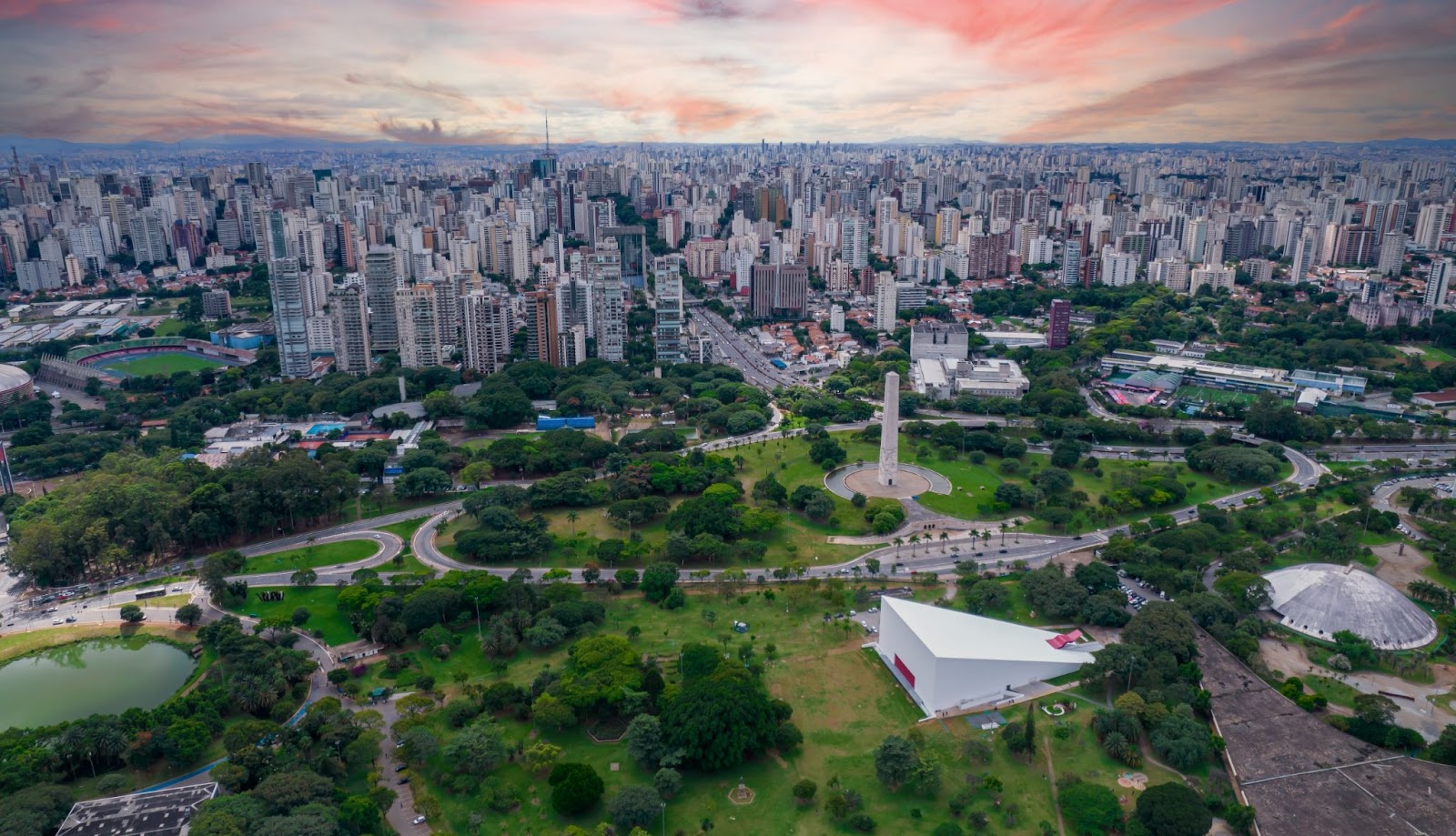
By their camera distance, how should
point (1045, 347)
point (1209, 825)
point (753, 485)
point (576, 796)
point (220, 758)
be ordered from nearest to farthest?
point (1209, 825) → point (576, 796) → point (220, 758) → point (753, 485) → point (1045, 347)

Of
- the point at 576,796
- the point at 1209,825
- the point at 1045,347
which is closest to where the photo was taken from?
the point at 1209,825

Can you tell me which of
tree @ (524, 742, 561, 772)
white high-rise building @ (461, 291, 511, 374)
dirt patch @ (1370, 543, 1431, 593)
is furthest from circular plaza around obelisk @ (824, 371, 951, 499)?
white high-rise building @ (461, 291, 511, 374)

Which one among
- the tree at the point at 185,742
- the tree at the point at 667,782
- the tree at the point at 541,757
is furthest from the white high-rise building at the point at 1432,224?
the tree at the point at 185,742

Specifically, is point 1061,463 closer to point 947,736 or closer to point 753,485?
point 753,485

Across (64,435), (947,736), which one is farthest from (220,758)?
(64,435)

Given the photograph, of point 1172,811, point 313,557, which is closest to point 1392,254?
point 1172,811

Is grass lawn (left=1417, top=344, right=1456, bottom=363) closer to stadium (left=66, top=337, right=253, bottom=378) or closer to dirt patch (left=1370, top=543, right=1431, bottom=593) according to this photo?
dirt patch (left=1370, top=543, right=1431, bottom=593)

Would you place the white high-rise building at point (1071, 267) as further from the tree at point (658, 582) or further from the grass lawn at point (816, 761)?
the grass lawn at point (816, 761)
